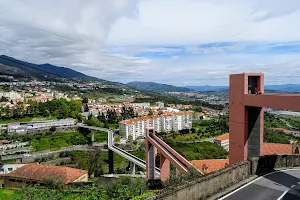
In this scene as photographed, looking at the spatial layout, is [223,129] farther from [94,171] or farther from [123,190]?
[123,190]

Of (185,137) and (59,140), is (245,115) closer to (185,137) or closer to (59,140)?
(59,140)

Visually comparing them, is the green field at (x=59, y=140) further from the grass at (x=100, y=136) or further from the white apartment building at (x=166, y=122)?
the white apartment building at (x=166, y=122)

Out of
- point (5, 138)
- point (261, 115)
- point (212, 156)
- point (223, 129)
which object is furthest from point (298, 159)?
point (223, 129)

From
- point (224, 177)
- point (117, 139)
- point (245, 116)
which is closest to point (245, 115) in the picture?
point (245, 116)

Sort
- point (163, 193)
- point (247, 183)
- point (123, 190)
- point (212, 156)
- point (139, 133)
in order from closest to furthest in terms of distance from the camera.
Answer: point (163, 193) → point (247, 183) → point (123, 190) → point (212, 156) → point (139, 133)

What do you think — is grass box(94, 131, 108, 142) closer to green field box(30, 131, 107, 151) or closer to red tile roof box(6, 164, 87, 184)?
green field box(30, 131, 107, 151)

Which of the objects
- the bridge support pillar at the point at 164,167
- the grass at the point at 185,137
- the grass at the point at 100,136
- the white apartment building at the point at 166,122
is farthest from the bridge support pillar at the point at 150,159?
the white apartment building at the point at 166,122
